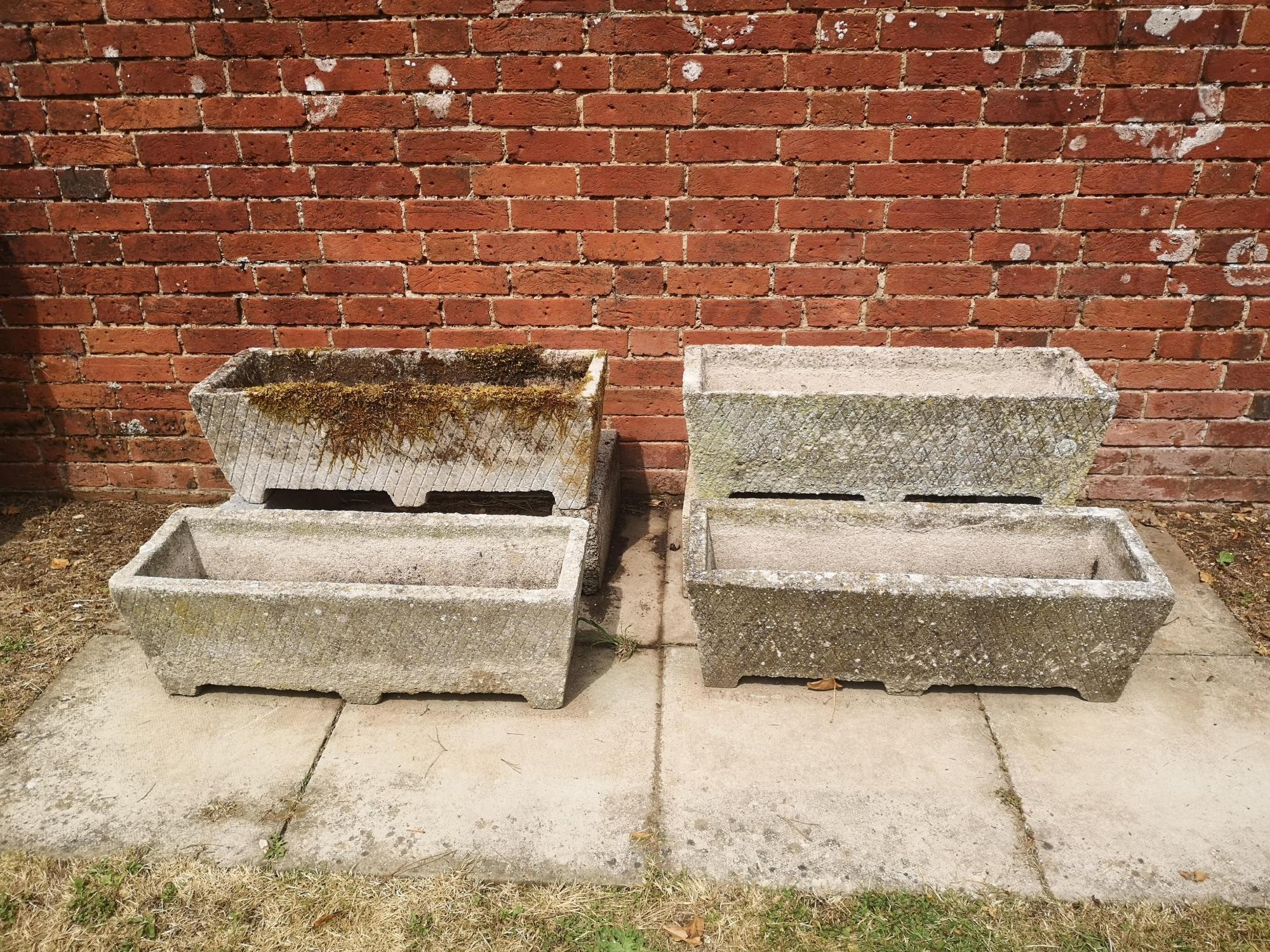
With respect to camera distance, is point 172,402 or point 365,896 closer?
point 365,896

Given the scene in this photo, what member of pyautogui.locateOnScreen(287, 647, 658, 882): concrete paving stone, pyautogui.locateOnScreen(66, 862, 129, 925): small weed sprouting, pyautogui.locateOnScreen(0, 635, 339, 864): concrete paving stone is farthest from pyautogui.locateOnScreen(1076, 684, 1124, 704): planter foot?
pyautogui.locateOnScreen(66, 862, 129, 925): small weed sprouting

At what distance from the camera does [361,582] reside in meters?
3.15

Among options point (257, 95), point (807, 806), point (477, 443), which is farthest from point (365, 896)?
point (257, 95)

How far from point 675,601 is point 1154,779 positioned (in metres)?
1.67

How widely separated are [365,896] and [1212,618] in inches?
122

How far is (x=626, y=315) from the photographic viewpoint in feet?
12.4

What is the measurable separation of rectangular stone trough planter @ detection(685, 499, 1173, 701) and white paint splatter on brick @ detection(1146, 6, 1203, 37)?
182 centimetres

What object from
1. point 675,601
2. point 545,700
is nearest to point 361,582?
point 545,700

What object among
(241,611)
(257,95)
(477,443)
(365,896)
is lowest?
(365,896)

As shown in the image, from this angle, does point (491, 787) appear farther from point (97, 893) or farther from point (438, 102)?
point (438, 102)

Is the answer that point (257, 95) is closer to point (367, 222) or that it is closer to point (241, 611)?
point (367, 222)

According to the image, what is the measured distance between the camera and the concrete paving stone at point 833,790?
2.30 m

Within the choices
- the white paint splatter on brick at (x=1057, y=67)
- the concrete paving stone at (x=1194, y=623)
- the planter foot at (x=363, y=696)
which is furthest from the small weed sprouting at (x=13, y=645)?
the white paint splatter on brick at (x=1057, y=67)

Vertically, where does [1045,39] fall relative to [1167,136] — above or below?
above
